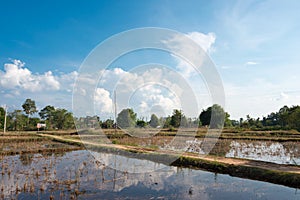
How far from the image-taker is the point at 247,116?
5206cm

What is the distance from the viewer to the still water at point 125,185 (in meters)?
6.54

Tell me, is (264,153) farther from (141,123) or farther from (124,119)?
(141,123)

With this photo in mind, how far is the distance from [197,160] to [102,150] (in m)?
7.10

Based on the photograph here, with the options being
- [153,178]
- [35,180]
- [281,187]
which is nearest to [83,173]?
[35,180]

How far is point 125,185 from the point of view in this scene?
7.61 metres

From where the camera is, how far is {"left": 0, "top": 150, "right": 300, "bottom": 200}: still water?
6.54 metres

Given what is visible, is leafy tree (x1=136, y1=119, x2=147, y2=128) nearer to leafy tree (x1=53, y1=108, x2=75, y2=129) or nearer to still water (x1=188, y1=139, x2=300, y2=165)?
leafy tree (x1=53, y1=108, x2=75, y2=129)

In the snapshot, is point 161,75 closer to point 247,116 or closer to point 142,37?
point 142,37

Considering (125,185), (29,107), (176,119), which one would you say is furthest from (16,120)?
(125,185)

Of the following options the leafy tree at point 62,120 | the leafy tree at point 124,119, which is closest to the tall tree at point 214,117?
the leafy tree at point 124,119

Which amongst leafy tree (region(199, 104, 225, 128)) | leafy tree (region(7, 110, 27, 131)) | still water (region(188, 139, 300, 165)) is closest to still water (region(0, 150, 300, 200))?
still water (region(188, 139, 300, 165))

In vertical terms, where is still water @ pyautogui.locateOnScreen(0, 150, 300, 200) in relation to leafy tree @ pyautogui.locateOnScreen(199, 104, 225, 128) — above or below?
below

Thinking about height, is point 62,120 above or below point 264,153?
above

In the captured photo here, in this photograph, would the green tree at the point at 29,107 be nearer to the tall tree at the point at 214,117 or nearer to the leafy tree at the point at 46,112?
the leafy tree at the point at 46,112
